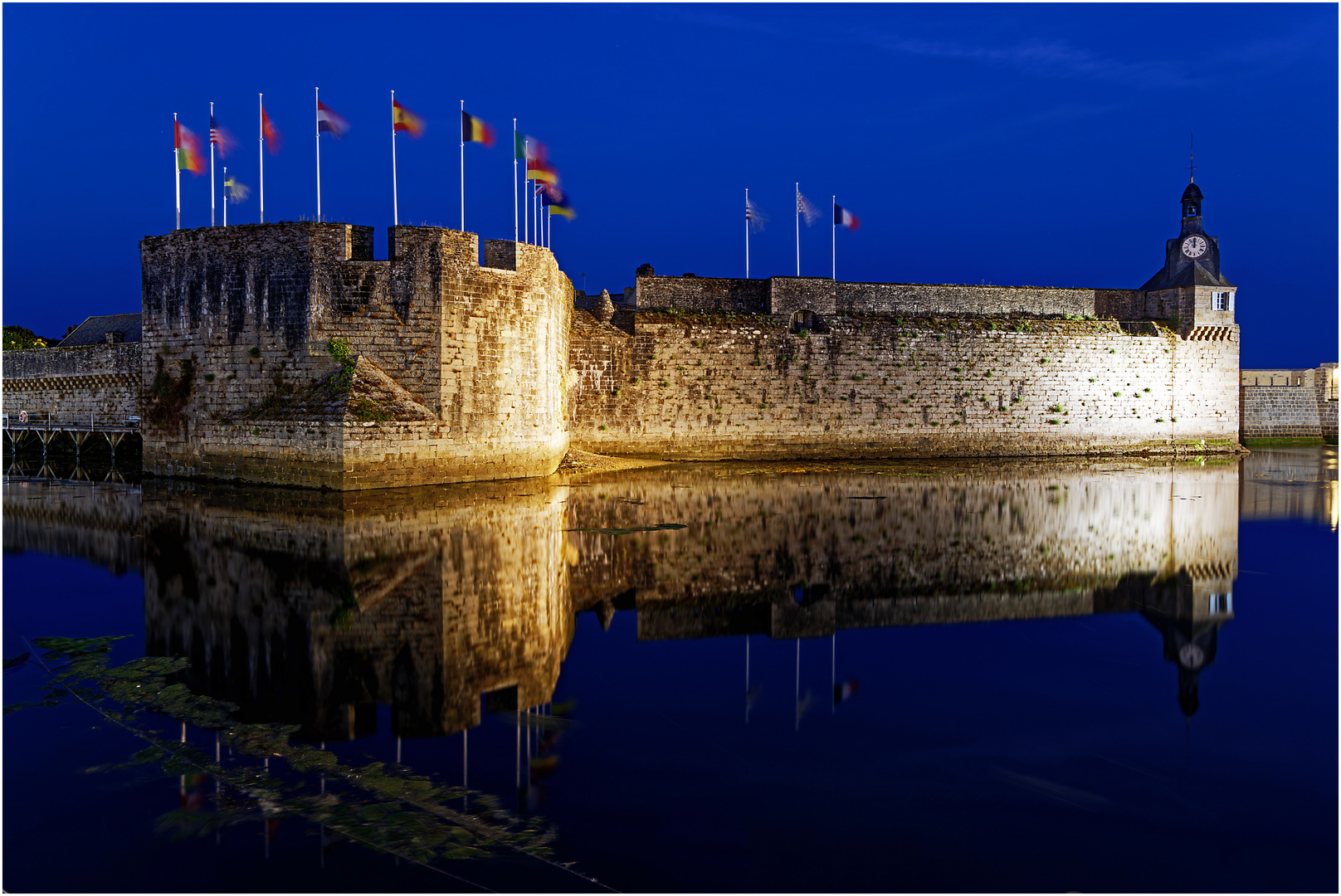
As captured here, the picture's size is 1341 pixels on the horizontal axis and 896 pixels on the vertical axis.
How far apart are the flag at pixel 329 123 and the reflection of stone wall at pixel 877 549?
9203 mm

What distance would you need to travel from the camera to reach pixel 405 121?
1808cm

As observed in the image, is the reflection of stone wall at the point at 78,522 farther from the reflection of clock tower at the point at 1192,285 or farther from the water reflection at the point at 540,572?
the reflection of clock tower at the point at 1192,285

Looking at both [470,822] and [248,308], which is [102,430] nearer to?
[248,308]

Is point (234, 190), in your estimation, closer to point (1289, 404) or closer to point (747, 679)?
point (747, 679)

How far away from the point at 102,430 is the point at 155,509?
47.3 ft

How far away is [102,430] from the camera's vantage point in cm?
2512

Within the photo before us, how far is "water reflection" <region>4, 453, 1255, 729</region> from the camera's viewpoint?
18.7 feet

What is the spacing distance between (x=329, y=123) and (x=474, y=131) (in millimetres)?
2942

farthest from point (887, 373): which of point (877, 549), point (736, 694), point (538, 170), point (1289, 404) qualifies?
point (1289, 404)

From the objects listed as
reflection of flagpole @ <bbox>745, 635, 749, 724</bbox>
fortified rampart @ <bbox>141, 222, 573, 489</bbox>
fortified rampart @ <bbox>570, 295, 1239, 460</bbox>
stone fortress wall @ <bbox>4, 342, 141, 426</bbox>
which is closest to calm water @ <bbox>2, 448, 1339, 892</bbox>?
reflection of flagpole @ <bbox>745, 635, 749, 724</bbox>

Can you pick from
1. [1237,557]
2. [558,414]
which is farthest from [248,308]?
[1237,557]

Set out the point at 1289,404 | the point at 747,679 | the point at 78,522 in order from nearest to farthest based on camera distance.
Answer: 1. the point at 747,679
2. the point at 78,522
3. the point at 1289,404

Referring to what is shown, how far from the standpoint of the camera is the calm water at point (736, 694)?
3398 mm

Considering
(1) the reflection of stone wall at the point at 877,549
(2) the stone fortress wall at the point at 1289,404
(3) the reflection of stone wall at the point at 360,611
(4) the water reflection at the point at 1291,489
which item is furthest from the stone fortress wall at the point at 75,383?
(2) the stone fortress wall at the point at 1289,404
